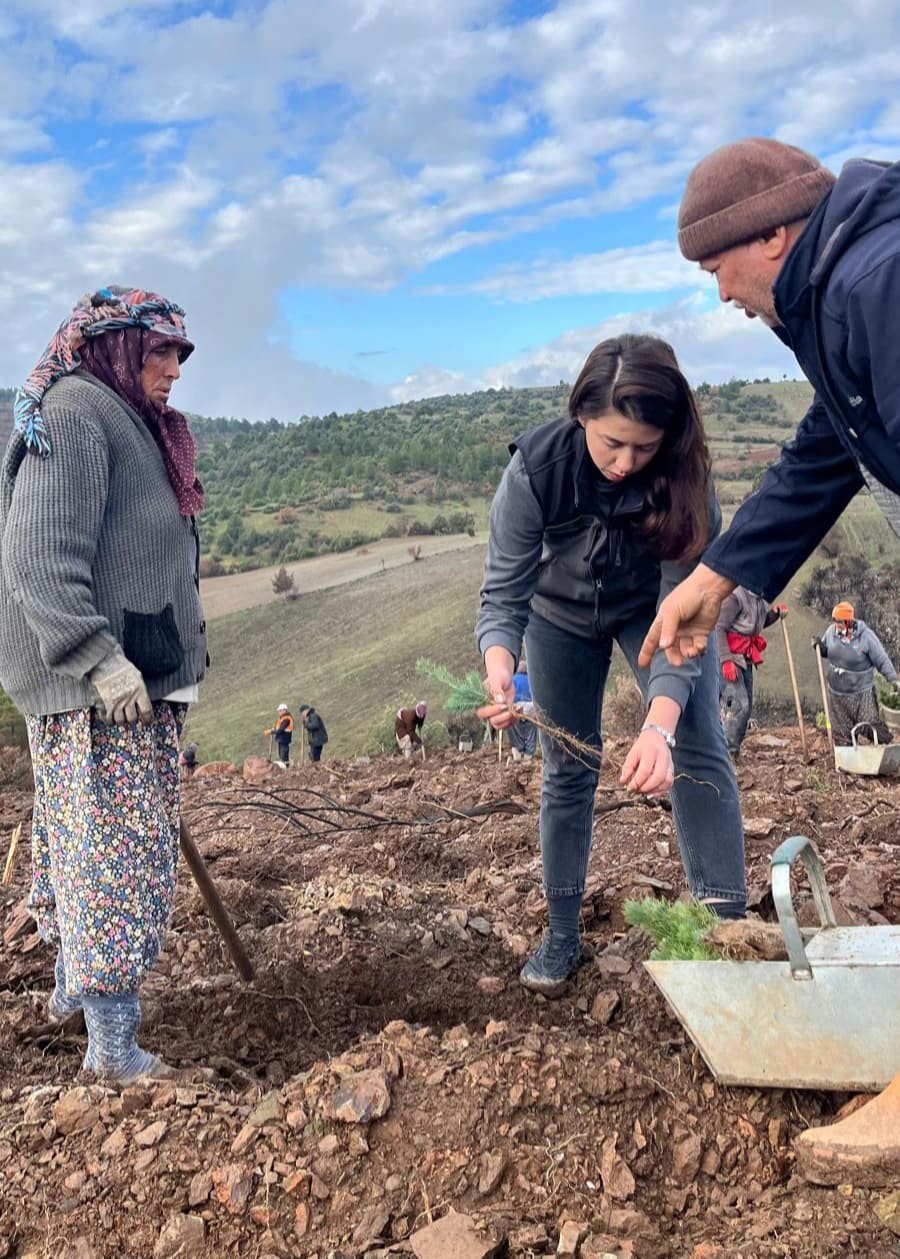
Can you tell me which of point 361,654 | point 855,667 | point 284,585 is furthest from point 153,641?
point 284,585

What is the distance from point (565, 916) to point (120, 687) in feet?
4.69

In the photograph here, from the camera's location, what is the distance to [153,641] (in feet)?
7.86

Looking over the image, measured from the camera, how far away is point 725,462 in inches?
1213

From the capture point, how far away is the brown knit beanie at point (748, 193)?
1632 mm

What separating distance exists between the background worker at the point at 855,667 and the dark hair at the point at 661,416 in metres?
5.87

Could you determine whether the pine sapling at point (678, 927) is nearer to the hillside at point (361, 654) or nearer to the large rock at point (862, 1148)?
the large rock at point (862, 1148)

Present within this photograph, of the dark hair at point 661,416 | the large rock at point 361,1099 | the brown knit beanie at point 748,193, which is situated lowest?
the large rock at point 361,1099

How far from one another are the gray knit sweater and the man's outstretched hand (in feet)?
3.87

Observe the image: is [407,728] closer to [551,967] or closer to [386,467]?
[551,967]

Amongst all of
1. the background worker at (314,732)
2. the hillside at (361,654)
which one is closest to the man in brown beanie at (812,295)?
the hillside at (361,654)

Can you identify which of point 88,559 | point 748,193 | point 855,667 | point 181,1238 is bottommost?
point 855,667

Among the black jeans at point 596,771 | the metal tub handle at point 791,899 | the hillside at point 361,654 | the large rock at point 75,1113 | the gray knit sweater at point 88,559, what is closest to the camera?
the metal tub handle at point 791,899

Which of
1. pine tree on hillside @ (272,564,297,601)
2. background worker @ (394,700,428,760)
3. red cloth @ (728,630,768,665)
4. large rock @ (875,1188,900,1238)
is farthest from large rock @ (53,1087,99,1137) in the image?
pine tree on hillside @ (272,564,297,601)

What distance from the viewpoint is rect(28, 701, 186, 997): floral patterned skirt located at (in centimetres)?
233
